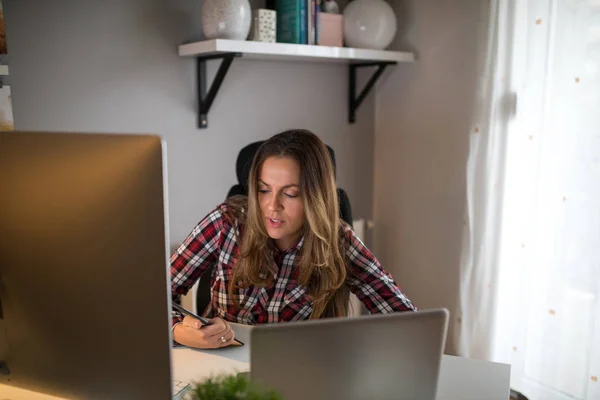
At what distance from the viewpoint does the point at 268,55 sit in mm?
2352

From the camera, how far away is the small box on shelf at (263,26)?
2.19m

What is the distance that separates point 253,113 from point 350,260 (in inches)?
41.0

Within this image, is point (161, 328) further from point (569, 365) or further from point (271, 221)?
point (569, 365)

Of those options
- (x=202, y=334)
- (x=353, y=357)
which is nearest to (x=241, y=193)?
(x=202, y=334)

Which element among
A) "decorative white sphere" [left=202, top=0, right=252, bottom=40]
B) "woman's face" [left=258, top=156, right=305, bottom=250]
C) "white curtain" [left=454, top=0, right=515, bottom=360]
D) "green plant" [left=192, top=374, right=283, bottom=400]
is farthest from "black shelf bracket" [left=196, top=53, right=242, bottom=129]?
"green plant" [left=192, top=374, right=283, bottom=400]

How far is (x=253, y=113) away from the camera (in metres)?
2.50

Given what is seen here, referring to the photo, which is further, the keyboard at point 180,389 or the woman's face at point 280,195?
the woman's face at point 280,195

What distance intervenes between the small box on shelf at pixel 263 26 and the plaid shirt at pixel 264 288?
2.58ft

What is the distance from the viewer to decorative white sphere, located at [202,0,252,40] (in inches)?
80.4

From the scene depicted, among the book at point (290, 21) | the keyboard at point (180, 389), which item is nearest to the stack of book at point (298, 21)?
the book at point (290, 21)

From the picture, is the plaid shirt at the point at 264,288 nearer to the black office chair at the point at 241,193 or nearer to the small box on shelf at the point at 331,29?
the black office chair at the point at 241,193

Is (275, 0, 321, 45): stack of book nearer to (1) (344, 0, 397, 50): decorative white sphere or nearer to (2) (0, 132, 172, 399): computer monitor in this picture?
(1) (344, 0, 397, 50): decorative white sphere

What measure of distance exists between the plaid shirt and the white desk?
9.3 inches

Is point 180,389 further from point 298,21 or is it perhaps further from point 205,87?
point 298,21
